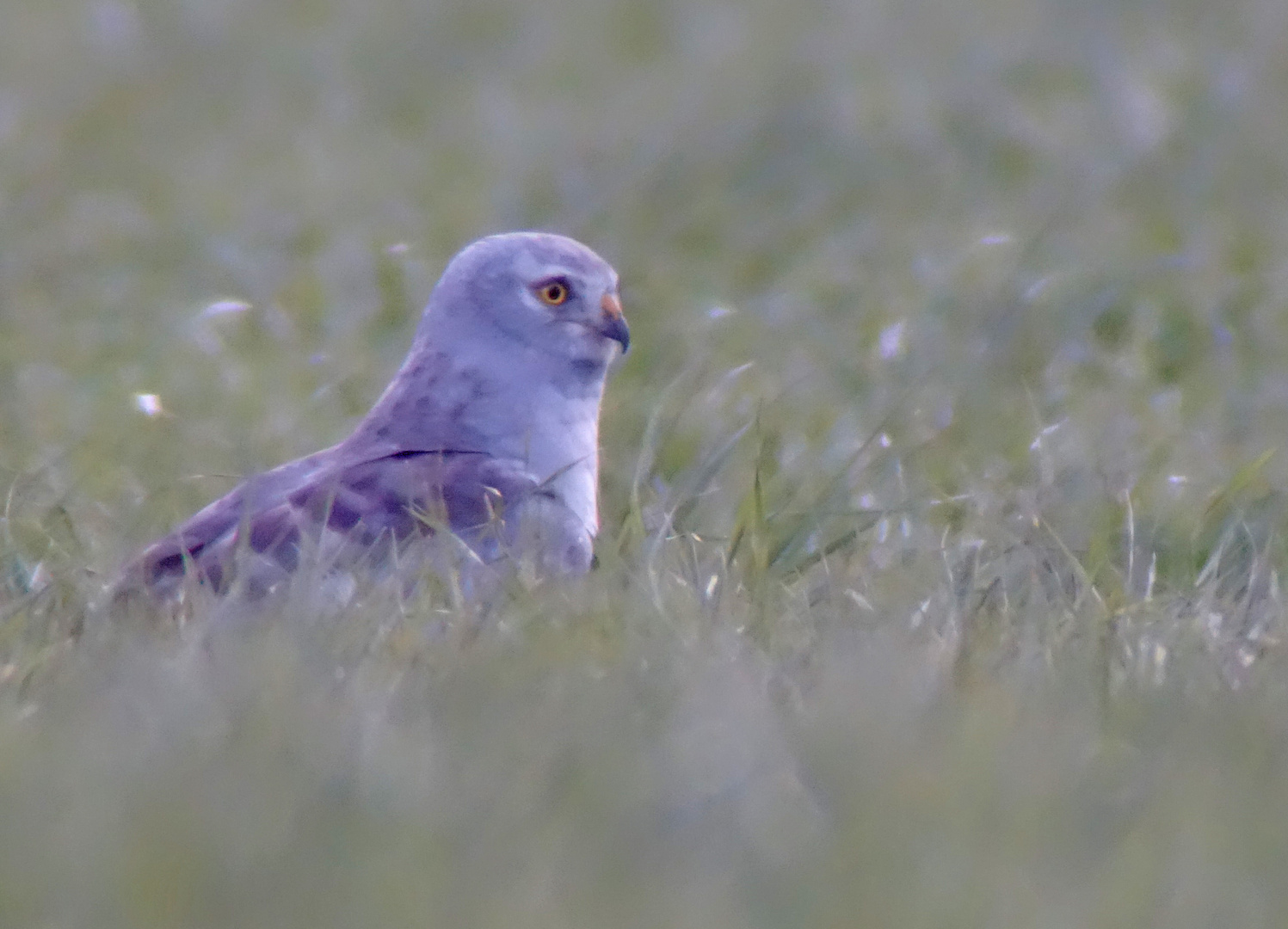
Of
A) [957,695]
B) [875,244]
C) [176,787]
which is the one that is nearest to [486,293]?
[957,695]

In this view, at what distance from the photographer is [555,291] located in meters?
5.22

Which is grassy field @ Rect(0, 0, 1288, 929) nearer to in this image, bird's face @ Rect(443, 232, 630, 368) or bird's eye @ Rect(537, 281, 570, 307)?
bird's face @ Rect(443, 232, 630, 368)

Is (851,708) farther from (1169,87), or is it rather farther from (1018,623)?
(1169,87)

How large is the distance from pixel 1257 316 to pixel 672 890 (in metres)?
4.95

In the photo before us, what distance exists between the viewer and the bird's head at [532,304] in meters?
5.14

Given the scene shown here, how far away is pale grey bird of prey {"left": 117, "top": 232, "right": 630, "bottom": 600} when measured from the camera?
4.32 metres

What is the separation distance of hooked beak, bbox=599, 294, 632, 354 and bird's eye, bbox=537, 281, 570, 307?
3.6 inches

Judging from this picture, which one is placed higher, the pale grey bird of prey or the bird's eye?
the bird's eye

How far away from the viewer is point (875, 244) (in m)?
8.07

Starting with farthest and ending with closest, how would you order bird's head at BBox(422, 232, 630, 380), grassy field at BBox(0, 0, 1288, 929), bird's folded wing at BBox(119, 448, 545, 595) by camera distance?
bird's head at BBox(422, 232, 630, 380) < bird's folded wing at BBox(119, 448, 545, 595) < grassy field at BBox(0, 0, 1288, 929)

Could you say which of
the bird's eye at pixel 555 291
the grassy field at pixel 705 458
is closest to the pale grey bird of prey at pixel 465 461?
the bird's eye at pixel 555 291

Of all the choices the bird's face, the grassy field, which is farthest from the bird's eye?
the grassy field

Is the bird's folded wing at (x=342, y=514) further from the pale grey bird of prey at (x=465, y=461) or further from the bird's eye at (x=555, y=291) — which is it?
the bird's eye at (x=555, y=291)

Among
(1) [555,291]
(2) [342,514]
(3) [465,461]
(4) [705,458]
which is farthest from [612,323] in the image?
(2) [342,514]
